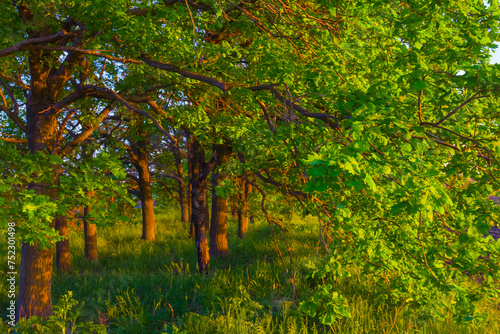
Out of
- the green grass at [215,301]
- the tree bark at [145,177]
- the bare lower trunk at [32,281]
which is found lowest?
the green grass at [215,301]

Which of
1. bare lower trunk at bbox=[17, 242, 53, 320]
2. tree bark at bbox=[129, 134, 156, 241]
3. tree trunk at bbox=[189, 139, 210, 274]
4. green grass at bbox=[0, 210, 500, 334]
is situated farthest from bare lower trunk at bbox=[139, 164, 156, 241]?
bare lower trunk at bbox=[17, 242, 53, 320]

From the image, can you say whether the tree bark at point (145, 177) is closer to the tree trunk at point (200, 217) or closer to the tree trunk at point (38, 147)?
the tree trunk at point (200, 217)

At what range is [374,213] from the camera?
4.02 meters

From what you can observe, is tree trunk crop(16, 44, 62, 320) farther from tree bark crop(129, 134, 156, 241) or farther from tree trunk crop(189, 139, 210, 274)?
tree bark crop(129, 134, 156, 241)

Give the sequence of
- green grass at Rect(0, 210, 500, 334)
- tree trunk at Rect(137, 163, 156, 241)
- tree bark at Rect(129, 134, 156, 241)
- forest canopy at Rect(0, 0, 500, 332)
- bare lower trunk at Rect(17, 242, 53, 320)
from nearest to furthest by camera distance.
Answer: forest canopy at Rect(0, 0, 500, 332) < green grass at Rect(0, 210, 500, 334) < bare lower trunk at Rect(17, 242, 53, 320) < tree bark at Rect(129, 134, 156, 241) < tree trunk at Rect(137, 163, 156, 241)

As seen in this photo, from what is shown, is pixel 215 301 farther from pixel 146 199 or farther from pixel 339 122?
pixel 146 199

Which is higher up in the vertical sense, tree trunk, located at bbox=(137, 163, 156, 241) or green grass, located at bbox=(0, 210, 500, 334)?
tree trunk, located at bbox=(137, 163, 156, 241)

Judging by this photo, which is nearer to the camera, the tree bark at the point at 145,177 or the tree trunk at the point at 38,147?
the tree trunk at the point at 38,147

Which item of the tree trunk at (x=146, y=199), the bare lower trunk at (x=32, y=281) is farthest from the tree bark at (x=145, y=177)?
the bare lower trunk at (x=32, y=281)

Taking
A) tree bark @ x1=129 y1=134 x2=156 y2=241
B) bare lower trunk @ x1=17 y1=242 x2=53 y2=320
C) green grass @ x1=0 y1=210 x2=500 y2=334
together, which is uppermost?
tree bark @ x1=129 y1=134 x2=156 y2=241

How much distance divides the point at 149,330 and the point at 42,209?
130 inches

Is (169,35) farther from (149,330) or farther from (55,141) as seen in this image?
(149,330)

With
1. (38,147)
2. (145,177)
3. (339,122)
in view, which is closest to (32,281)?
(38,147)

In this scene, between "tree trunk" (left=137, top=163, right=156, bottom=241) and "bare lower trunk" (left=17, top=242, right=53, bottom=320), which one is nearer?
"bare lower trunk" (left=17, top=242, right=53, bottom=320)
